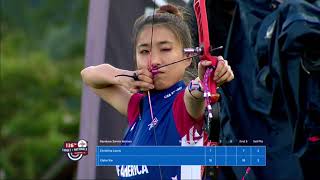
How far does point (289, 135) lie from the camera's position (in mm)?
3463

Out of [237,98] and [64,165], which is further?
[64,165]

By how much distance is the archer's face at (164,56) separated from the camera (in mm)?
2871

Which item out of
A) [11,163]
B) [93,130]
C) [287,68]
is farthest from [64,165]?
[287,68]

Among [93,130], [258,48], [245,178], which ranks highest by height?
[258,48]

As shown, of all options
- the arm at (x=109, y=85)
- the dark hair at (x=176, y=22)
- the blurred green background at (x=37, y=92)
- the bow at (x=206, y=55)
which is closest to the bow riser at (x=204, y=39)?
the bow at (x=206, y=55)

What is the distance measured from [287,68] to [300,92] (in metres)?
0.11

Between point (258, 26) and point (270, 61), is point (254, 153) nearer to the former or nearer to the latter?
point (270, 61)

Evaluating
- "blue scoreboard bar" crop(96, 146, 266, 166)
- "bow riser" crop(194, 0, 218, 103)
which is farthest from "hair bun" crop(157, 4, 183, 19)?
"blue scoreboard bar" crop(96, 146, 266, 166)

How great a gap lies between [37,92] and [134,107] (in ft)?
31.6

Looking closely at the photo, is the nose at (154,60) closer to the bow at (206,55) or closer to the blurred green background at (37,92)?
the bow at (206,55)

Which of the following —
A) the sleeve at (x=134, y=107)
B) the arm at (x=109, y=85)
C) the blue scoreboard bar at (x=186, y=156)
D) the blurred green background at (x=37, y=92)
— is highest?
the blurred green background at (x=37, y=92)

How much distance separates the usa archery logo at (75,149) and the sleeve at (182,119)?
43 centimetres

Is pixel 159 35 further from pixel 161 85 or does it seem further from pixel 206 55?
pixel 206 55

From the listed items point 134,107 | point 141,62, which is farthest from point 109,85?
point 141,62
